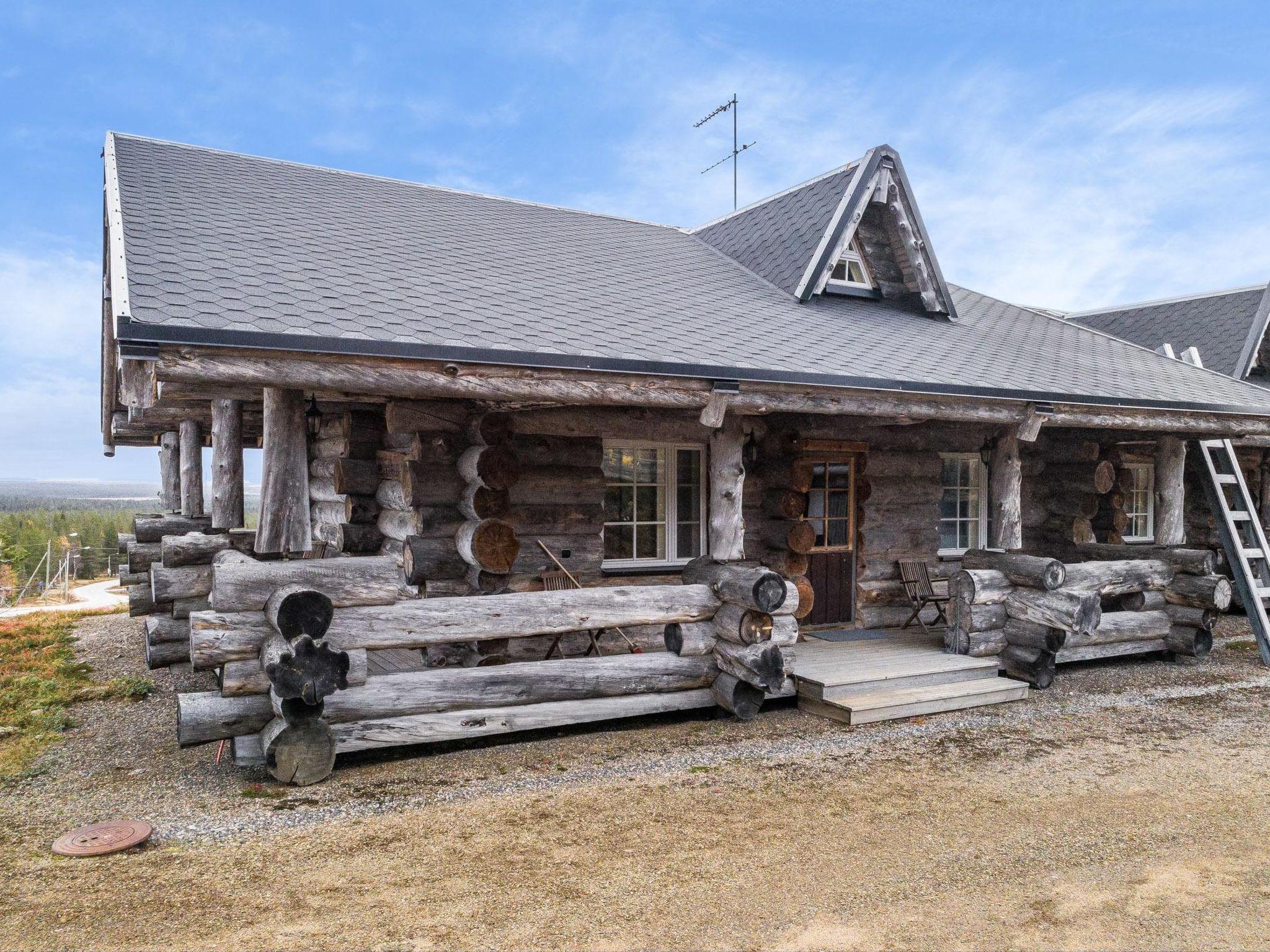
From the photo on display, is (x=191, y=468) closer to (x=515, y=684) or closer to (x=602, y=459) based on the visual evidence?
(x=602, y=459)

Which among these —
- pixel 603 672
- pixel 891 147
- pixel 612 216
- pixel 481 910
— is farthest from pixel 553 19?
pixel 481 910

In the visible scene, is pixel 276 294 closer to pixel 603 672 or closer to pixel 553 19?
pixel 603 672

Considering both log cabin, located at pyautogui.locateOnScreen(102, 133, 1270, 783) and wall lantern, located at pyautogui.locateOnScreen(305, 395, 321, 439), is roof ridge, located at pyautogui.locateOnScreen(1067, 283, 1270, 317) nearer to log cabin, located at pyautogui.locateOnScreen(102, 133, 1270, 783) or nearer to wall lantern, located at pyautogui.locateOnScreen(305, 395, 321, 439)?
log cabin, located at pyautogui.locateOnScreen(102, 133, 1270, 783)

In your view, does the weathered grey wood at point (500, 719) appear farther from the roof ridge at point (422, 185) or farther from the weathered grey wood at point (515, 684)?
the roof ridge at point (422, 185)

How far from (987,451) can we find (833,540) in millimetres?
2375

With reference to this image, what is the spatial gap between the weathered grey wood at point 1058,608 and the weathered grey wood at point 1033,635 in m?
0.04

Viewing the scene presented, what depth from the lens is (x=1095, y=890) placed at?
3.85 m

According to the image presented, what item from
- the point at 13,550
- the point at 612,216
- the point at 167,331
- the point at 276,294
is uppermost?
the point at 612,216

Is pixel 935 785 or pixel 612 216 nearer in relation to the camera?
pixel 935 785

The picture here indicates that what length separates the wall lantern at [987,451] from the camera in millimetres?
10055

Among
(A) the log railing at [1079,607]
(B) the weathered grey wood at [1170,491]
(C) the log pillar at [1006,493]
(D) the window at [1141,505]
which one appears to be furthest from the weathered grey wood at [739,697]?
(D) the window at [1141,505]

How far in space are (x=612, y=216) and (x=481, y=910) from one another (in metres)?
9.92

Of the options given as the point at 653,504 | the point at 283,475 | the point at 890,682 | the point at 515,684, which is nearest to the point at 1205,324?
the point at 890,682

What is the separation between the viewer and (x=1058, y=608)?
769 cm
